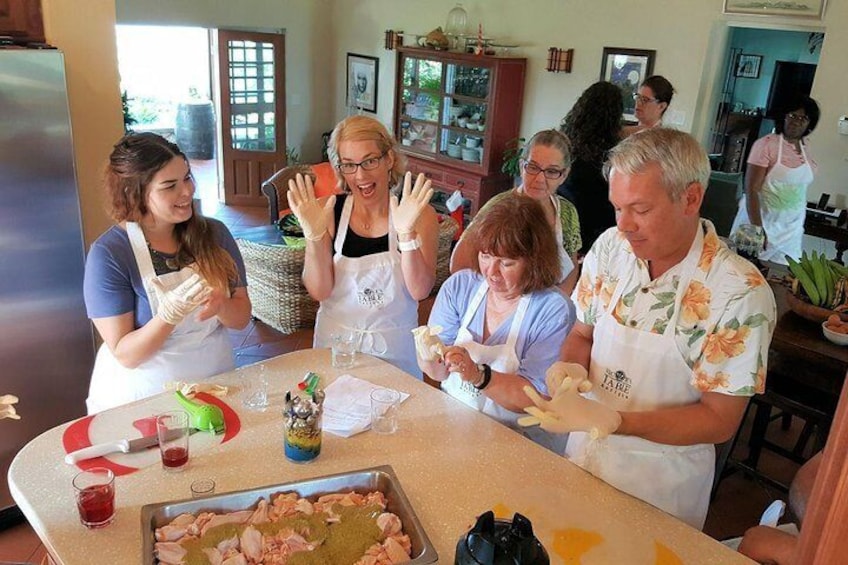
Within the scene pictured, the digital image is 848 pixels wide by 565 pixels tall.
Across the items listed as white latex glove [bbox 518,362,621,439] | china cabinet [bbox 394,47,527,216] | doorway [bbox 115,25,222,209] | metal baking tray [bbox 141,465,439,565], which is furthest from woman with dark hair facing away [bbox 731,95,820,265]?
doorway [bbox 115,25,222,209]

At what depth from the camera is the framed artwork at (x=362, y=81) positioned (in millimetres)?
7758

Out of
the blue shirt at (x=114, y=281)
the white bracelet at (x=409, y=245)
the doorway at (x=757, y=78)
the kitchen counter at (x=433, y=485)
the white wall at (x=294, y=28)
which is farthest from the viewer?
the white wall at (x=294, y=28)

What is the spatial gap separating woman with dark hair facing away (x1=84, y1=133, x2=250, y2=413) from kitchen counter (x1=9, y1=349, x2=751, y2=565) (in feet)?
0.60

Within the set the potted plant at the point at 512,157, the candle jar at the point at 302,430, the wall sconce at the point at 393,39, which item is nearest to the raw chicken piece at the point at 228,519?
the candle jar at the point at 302,430

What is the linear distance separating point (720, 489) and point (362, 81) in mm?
6327

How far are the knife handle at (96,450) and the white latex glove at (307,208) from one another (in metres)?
0.88

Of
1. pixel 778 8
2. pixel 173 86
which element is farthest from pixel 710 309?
pixel 173 86

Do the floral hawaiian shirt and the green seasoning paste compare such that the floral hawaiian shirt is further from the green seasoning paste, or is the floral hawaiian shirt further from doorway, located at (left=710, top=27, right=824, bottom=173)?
doorway, located at (left=710, top=27, right=824, bottom=173)

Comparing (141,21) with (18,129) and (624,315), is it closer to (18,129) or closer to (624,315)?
(18,129)

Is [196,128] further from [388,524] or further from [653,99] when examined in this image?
[388,524]

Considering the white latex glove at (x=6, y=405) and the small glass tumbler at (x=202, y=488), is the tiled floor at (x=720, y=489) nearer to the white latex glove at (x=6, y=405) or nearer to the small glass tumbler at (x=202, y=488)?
the white latex glove at (x=6, y=405)

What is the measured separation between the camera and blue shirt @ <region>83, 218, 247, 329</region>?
72.6 inches

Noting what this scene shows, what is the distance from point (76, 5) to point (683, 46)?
4311 mm

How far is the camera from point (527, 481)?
5.14 ft
